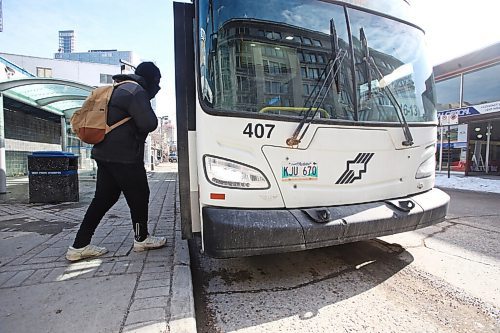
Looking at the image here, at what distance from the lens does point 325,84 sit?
2.60 m

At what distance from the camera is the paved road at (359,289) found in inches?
83.4

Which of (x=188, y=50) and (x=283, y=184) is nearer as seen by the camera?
(x=283, y=184)

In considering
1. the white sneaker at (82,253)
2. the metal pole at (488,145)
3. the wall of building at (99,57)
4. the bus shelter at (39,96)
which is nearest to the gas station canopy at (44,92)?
the bus shelter at (39,96)

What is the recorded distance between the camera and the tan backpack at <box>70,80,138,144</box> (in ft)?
9.18

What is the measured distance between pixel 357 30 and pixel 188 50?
165 centimetres

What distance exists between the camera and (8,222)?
4.86 m

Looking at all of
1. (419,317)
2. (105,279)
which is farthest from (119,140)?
(419,317)

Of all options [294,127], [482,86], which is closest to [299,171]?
[294,127]

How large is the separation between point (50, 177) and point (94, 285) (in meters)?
5.32

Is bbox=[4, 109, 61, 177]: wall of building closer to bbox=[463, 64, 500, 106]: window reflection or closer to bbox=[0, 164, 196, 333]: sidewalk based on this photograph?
bbox=[0, 164, 196, 333]: sidewalk

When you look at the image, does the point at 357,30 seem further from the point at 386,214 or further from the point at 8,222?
the point at 8,222

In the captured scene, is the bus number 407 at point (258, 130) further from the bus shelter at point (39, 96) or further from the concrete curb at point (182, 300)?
the bus shelter at point (39, 96)

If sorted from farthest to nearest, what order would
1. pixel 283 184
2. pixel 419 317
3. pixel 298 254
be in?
pixel 298 254 → pixel 283 184 → pixel 419 317

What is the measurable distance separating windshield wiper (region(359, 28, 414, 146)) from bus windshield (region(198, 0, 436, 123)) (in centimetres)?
1
